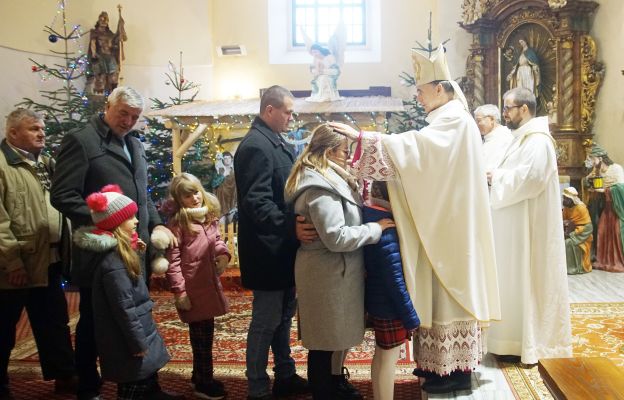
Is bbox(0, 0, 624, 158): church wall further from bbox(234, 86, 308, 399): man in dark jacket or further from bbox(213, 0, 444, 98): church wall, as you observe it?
bbox(234, 86, 308, 399): man in dark jacket

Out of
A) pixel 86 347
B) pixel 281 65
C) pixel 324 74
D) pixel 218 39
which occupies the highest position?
pixel 218 39

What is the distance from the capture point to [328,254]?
310cm

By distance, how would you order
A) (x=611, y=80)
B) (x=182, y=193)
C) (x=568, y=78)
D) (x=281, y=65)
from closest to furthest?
1. (x=182, y=193)
2. (x=611, y=80)
3. (x=568, y=78)
4. (x=281, y=65)

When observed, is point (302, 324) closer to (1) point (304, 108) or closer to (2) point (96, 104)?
(1) point (304, 108)

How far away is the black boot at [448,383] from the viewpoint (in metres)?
3.45

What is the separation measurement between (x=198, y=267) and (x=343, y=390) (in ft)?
3.70

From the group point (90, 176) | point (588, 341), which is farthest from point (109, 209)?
point (588, 341)

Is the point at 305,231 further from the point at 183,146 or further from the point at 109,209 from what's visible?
the point at 183,146

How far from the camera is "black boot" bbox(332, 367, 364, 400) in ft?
11.6

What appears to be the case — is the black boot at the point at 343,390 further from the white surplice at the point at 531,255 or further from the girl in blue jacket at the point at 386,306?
the white surplice at the point at 531,255

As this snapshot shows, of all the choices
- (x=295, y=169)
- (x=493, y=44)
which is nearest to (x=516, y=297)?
(x=295, y=169)

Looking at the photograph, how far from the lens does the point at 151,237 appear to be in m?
3.55

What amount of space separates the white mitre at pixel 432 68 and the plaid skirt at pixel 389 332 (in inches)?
52.1

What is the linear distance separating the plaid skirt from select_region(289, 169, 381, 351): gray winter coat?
0.32 feet
